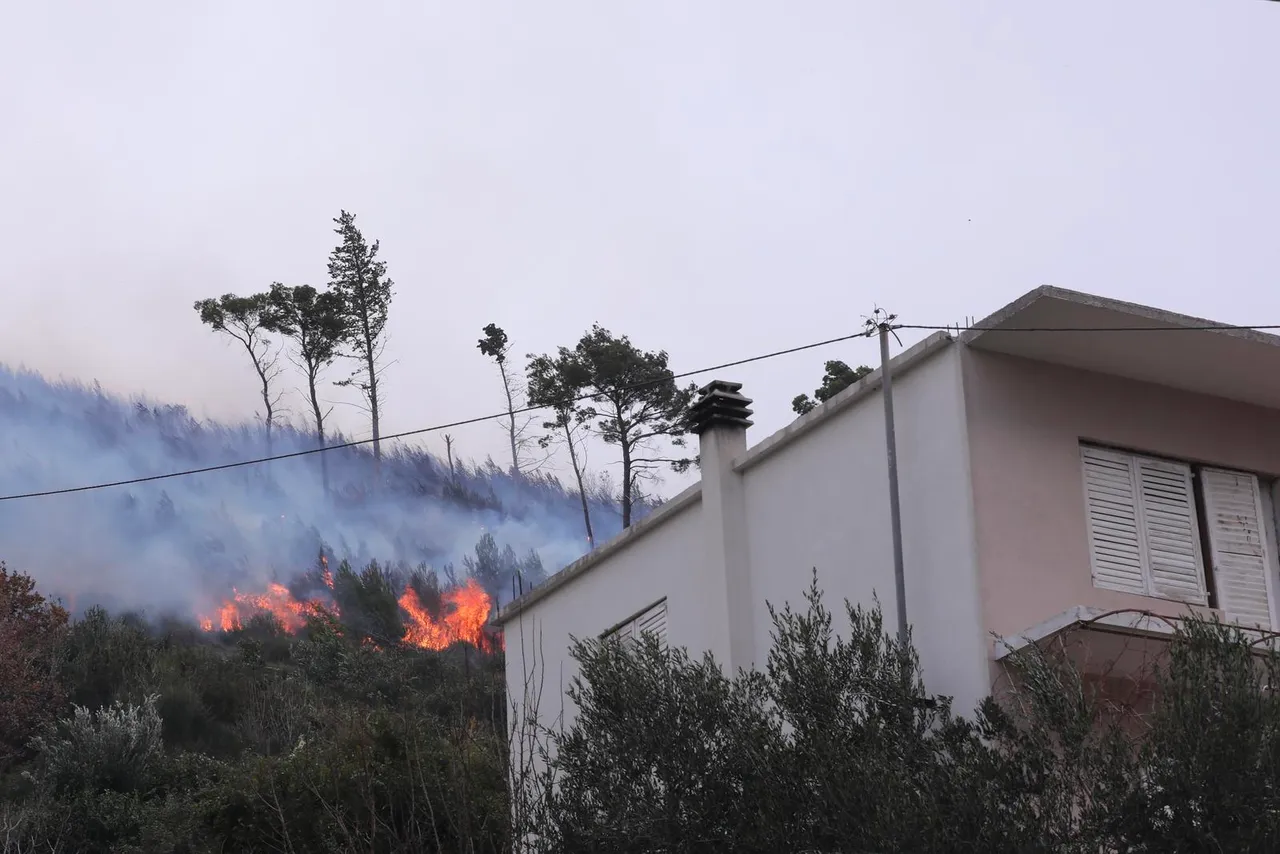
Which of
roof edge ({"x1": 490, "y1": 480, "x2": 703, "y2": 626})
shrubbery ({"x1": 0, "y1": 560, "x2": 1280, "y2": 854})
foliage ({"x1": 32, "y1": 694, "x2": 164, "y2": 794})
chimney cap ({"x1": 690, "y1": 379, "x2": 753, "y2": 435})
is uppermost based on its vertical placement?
chimney cap ({"x1": 690, "y1": 379, "x2": 753, "y2": 435})

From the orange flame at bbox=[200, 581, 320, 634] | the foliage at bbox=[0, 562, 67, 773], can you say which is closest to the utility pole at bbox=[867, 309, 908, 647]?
the foliage at bbox=[0, 562, 67, 773]

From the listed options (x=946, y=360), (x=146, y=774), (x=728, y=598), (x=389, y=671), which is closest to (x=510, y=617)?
(x=728, y=598)

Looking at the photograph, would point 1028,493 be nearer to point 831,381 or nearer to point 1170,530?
point 1170,530

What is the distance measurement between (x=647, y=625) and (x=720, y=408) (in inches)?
105

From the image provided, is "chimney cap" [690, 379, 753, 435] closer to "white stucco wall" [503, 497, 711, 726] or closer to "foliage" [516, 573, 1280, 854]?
"white stucco wall" [503, 497, 711, 726]

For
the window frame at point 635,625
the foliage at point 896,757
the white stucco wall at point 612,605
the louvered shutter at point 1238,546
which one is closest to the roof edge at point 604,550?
the white stucco wall at point 612,605

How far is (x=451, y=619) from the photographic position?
184 ft

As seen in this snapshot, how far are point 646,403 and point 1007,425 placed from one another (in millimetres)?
37067

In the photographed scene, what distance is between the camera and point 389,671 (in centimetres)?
4275

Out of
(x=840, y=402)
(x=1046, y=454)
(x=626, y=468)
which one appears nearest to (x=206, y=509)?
(x=626, y=468)

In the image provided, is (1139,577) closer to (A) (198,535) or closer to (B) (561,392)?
(B) (561,392)

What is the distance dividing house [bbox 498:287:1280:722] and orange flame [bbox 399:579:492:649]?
116 feet

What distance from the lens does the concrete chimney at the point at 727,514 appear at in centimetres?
1477

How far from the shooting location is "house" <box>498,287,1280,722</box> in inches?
478
